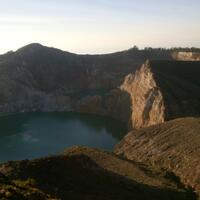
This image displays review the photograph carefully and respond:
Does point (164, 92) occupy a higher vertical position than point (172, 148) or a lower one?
higher

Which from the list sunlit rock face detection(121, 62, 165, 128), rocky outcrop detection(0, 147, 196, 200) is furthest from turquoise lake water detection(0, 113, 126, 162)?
rocky outcrop detection(0, 147, 196, 200)

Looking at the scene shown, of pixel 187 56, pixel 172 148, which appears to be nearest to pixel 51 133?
pixel 172 148

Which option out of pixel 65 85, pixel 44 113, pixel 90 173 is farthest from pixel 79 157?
pixel 65 85

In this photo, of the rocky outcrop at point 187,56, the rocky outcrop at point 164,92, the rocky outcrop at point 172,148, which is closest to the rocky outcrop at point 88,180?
the rocky outcrop at point 172,148

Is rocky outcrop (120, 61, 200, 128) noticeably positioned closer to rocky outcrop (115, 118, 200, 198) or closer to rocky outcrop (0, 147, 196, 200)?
rocky outcrop (115, 118, 200, 198)

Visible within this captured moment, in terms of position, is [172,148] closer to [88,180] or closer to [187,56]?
[88,180]

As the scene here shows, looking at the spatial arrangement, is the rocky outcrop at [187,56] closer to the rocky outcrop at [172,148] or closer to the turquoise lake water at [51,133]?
the turquoise lake water at [51,133]
